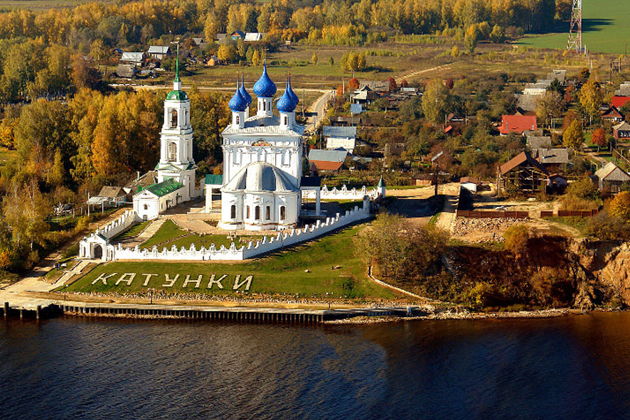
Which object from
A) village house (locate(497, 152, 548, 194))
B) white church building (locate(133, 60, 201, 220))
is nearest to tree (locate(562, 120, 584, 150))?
village house (locate(497, 152, 548, 194))

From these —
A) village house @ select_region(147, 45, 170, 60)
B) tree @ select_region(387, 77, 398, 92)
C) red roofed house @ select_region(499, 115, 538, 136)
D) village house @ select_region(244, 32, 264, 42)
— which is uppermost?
village house @ select_region(244, 32, 264, 42)

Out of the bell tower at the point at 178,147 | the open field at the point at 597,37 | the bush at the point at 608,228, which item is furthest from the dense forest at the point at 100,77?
the bush at the point at 608,228

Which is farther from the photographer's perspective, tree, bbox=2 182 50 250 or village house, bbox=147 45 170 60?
village house, bbox=147 45 170 60

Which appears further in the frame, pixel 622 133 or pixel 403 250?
pixel 622 133

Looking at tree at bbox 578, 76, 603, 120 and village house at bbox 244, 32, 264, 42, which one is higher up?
village house at bbox 244, 32, 264, 42

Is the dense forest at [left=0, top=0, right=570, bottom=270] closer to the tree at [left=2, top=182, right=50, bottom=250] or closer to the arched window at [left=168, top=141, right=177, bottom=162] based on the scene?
the tree at [left=2, top=182, right=50, bottom=250]

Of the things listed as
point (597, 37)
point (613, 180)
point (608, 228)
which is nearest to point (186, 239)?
point (608, 228)

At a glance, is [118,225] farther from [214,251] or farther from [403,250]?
[403,250]
